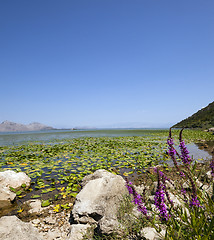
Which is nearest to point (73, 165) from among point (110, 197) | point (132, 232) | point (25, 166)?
point (25, 166)

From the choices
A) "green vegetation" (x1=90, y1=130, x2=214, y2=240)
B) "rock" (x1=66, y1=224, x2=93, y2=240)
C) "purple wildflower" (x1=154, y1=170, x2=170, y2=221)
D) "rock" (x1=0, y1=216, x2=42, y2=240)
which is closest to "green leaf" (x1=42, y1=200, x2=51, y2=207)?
"rock" (x1=0, y1=216, x2=42, y2=240)

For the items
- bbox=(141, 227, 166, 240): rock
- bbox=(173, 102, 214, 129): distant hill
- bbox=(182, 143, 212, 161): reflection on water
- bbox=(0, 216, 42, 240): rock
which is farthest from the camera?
bbox=(173, 102, 214, 129): distant hill

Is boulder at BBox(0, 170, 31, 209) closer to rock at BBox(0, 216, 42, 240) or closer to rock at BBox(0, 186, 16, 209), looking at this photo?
rock at BBox(0, 186, 16, 209)

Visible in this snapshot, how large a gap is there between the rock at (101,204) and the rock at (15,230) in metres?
1.06

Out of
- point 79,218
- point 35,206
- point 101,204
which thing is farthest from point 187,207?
point 35,206

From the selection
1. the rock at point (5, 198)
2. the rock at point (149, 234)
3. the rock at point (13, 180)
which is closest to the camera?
the rock at point (149, 234)

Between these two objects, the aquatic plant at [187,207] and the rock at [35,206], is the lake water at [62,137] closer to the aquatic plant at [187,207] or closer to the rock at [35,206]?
the aquatic plant at [187,207]

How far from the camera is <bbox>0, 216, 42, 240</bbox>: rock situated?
273 cm

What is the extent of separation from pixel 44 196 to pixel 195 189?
5151mm

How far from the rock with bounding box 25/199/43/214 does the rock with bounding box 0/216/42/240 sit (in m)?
1.33

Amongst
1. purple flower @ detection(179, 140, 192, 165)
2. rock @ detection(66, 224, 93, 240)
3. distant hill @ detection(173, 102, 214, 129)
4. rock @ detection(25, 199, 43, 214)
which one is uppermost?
distant hill @ detection(173, 102, 214, 129)

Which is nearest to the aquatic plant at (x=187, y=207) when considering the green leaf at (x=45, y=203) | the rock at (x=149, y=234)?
the rock at (x=149, y=234)

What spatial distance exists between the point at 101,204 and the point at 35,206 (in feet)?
7.16

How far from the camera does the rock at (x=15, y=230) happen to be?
2729 millimetres
